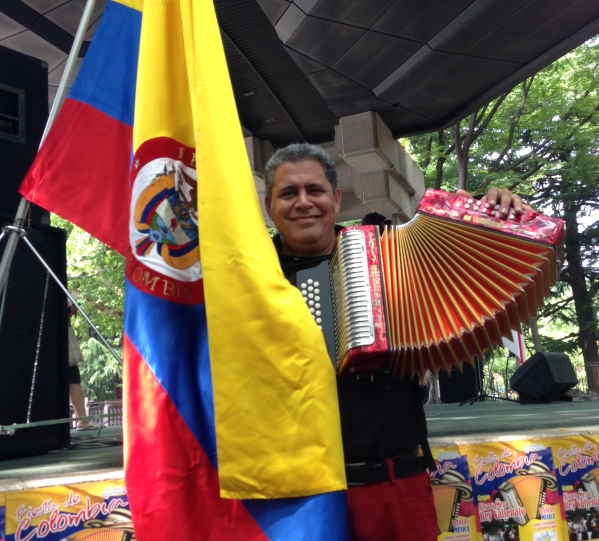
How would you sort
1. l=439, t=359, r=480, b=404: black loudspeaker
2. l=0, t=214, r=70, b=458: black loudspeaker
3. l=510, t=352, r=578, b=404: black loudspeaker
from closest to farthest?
1. l=0, t=214, r=70, b=458: black loudspeaker
2. l=510, t=352, r=578, b=404: black loudspeaker
3. l=439, t=359, r=480, b=404: black loudspeaker

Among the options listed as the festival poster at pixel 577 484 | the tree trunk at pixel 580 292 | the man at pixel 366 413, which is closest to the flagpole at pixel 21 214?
the man at pixel 366 413

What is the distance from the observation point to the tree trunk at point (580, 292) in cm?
1877

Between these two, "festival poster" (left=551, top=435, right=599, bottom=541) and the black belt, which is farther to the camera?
"festival poster" (left=551, top=435, right=599, bottom=541)

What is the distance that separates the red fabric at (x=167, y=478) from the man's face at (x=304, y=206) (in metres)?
0.68

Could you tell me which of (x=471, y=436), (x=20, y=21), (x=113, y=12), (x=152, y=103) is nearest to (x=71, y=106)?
(x=113, y=12)

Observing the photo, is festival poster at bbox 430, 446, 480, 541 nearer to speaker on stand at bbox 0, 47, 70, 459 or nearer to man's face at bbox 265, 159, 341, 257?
man's face at bbox 265, 159, 341, 257

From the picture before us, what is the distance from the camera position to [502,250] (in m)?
2.32

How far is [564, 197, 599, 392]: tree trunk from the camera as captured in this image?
1877 cm

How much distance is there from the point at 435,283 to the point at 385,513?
0.79 m

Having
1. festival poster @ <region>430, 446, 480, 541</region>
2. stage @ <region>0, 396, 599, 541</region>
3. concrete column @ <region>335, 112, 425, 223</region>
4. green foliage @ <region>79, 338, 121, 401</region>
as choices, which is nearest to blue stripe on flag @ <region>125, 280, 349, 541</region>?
stage @ <region>0, 396, 599, 541</region>

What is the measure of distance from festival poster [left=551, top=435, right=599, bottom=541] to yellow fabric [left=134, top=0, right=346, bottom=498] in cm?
187

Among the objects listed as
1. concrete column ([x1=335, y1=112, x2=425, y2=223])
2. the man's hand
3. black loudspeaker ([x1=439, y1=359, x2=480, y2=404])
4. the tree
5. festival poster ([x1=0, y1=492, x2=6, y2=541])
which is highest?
the tree

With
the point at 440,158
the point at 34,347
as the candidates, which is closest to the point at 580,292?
the point at 440,158

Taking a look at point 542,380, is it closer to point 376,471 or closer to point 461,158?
point 461,158
